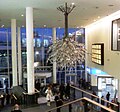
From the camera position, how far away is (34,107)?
11867 mm

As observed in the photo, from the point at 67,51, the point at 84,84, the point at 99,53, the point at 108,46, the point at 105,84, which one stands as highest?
the point at 108,46

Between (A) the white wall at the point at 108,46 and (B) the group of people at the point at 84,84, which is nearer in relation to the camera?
(A) the white wall at the point at 108,46

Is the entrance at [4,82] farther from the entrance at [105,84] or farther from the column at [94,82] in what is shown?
the entrance at [105,84]

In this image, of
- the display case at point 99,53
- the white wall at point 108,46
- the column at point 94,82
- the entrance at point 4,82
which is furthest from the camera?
the entrance at point 4,82

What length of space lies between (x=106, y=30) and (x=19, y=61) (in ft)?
30.9

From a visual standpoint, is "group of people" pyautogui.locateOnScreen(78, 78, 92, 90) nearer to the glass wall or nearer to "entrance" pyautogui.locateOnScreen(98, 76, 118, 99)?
"entrance" pyautogui.locateOnScreen(98, 76, 118, 99)

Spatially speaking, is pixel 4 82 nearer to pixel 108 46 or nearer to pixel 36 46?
pixel 36 46

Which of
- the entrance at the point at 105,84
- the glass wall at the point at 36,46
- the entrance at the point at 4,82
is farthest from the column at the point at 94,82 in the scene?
the entrance at the point at 4,82

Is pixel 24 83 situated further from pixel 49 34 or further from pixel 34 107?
pixel 34 107

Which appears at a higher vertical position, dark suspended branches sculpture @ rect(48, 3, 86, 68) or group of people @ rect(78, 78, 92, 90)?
dark suspended branches sculpture @ rect(48, 3, 86, 68)

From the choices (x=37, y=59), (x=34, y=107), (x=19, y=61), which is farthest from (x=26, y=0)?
(x=37, y=59)

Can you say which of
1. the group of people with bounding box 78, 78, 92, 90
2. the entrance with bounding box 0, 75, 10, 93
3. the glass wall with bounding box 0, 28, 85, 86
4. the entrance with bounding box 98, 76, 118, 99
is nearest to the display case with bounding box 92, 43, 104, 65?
the entrance with bounding box 98, 76, 118, 99

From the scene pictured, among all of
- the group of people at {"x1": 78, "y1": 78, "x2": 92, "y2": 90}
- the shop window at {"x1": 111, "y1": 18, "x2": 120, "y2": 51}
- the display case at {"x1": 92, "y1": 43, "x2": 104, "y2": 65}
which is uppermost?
the shop window at {"x1": 111, "y1": 18, "x2": 120, "y2": 51}

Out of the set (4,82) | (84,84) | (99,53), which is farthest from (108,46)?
(4,82)
